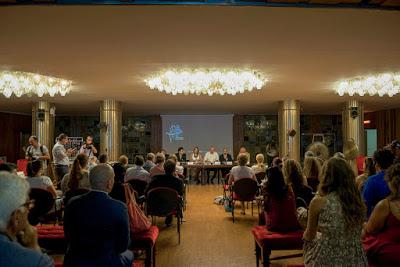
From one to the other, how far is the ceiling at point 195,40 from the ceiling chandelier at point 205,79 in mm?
299

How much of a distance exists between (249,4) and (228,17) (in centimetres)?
49

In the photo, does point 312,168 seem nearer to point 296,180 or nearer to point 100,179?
point 296,180

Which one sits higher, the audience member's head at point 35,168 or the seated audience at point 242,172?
the audience member's head at point 35,168

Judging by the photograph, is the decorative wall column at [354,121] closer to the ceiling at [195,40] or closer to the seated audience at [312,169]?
the ceiling at [195,40]

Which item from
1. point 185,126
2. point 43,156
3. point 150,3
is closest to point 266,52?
point 150,3

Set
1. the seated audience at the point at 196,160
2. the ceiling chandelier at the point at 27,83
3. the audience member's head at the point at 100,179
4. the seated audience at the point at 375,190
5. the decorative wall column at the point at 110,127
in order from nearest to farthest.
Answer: the audience member's head at the point at 100,179 < the seated audience at the point at 375,190 < the ceiling chandelier at the point at 27,83 < the decorative wall column at the point at 110,127 < the seated audience at the point at 196,160

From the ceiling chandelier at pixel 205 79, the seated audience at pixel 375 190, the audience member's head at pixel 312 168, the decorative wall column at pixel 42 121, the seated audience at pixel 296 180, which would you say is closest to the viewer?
the seated audience at pixel 375 190

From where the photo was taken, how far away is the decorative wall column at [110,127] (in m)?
12.3

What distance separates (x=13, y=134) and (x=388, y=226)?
16.4m

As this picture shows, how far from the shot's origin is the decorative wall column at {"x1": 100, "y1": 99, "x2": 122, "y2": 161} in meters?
12.3

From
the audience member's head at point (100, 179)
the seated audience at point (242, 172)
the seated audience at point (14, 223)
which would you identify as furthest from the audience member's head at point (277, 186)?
the seated audience at point (242, 172)

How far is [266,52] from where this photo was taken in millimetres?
5773

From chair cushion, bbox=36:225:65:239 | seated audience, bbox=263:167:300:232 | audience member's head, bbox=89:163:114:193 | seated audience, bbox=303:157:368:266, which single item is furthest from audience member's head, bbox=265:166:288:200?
chair cushion, bbox=36:225:65:239

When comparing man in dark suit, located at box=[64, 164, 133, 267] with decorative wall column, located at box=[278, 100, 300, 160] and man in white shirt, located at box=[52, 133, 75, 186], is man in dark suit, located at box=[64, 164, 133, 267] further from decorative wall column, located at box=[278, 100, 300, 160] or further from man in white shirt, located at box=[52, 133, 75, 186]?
decorative wall column, located at box=[278, 100, 300, 160]
